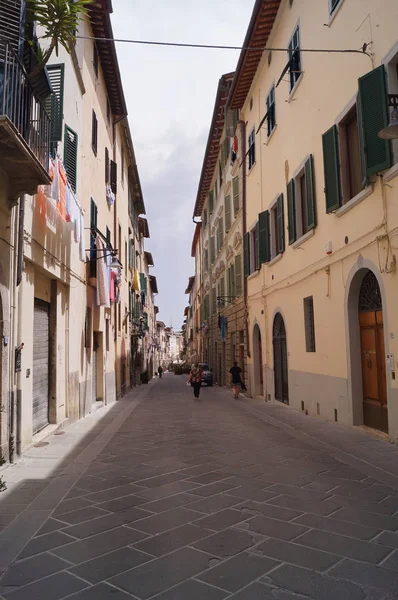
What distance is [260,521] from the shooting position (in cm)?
452

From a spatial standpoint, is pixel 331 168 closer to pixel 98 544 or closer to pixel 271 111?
pixel 271 111

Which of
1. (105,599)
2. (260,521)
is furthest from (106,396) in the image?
(105,599)

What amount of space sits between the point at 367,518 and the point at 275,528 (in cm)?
94

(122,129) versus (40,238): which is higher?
(122,129)

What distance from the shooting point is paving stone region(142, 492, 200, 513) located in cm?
497

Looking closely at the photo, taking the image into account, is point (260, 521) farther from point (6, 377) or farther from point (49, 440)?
point (49, 440)

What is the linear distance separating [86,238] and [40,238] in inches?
199

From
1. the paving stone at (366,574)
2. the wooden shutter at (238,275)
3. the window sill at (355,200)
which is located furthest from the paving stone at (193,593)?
the wooden shutter at (238,275)

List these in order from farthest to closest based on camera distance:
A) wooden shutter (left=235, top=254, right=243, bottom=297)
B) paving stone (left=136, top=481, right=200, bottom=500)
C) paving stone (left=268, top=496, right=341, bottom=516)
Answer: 1. wooden shutter (left=235, top=254, right=243, bottom=297)
2. paving stone (left=136, top=481, right=200, bottom=500)
3. paving stone (left=268, top=496, right=341, bottom=516)

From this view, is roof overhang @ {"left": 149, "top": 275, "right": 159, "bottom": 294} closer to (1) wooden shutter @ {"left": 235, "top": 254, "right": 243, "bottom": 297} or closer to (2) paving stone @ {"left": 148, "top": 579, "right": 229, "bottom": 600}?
(1) wooden shutter @ {"left": 235, "top": 254, "right": 243, "bottom": 297}

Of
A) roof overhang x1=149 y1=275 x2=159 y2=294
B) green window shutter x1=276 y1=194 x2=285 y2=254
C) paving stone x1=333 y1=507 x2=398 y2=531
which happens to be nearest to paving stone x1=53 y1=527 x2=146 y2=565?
paving stone x1=333 y1=507 x2=398 y2=531

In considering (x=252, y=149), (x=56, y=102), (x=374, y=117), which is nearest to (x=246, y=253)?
(x=252, y=149)

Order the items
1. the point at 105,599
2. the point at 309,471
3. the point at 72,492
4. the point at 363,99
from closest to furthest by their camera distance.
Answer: the point at 105,599 → the point at 72,492 → the point at 309,471 → the point at 363,99

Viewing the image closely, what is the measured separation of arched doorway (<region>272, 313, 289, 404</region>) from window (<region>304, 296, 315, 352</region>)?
2.31m
